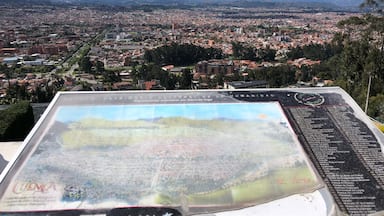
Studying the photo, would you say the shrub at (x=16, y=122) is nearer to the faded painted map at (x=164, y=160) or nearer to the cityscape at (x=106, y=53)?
the faded painted map at (x=164, y=160)

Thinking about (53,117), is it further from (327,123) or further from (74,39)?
(74,39)

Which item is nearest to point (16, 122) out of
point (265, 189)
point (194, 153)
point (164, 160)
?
point (164, 160)

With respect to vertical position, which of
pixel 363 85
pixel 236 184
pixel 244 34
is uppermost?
pixel 236 184

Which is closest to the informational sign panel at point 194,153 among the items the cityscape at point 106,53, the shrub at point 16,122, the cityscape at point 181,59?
the shrub at point 16,122

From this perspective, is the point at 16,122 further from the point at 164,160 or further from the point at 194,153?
the point at 194,153

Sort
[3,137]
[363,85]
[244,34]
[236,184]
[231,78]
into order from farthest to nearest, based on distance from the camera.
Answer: [244,34]
[231,78]
[363,85]
[3,137]
[236,184]

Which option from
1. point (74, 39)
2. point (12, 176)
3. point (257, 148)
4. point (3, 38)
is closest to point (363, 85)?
point (257, 148)

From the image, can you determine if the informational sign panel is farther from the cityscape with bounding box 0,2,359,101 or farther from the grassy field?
the cityscape with bounding box 0,2,359,101


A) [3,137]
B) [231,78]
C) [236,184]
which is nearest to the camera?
[236,184]
